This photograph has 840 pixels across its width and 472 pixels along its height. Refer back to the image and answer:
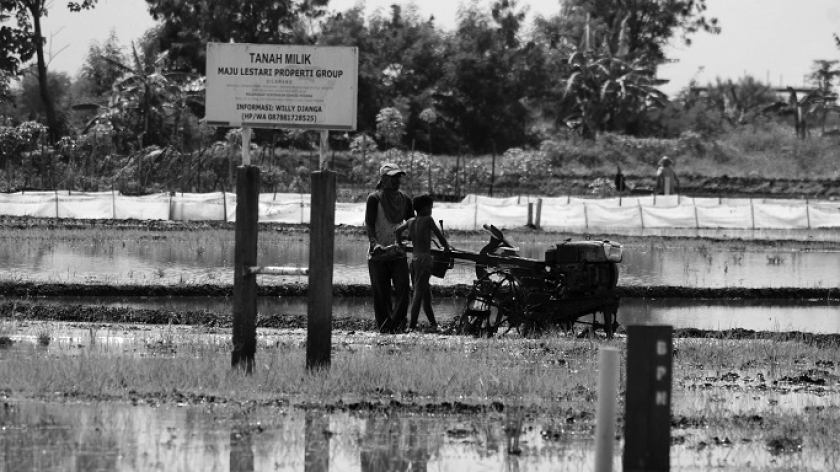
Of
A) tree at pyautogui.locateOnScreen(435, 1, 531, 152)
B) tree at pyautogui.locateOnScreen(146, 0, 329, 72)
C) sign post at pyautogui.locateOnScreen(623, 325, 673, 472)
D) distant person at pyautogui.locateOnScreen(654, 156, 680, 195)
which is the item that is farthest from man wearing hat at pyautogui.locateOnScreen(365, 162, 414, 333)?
tree at pyautogui.locateOnScreen(435, 1, 531, 152)

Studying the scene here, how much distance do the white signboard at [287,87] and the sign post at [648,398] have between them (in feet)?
12.6

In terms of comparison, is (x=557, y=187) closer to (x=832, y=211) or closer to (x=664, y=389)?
(x=832, y=211)

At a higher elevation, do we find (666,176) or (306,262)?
(666,176)

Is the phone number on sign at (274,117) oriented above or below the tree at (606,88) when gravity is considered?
below

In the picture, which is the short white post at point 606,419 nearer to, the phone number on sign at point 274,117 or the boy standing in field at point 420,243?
the phone number on sign at point 274,117

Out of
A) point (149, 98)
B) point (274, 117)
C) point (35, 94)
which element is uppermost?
point (35, 94)

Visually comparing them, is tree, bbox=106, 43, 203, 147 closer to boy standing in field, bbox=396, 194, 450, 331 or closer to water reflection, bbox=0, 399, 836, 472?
boy standing in field, bbox=396, 194, 450, 331

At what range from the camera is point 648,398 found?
8.04 m

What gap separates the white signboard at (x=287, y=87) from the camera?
11.1 metres

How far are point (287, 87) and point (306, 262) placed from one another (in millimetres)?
15893

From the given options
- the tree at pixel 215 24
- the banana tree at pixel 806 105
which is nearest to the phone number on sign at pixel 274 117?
the tree at pixel 215 24

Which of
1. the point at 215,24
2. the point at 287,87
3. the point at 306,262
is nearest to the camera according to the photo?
the point at 287,87

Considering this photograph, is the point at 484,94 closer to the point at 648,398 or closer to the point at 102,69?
the point at 102,69

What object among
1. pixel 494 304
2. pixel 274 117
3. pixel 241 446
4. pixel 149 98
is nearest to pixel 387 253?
pixel 494 304
